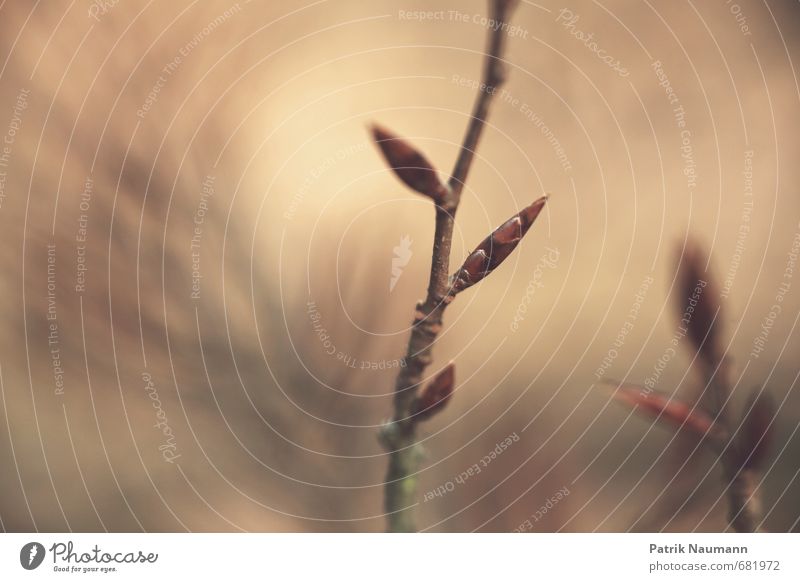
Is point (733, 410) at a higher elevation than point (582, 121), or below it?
below
